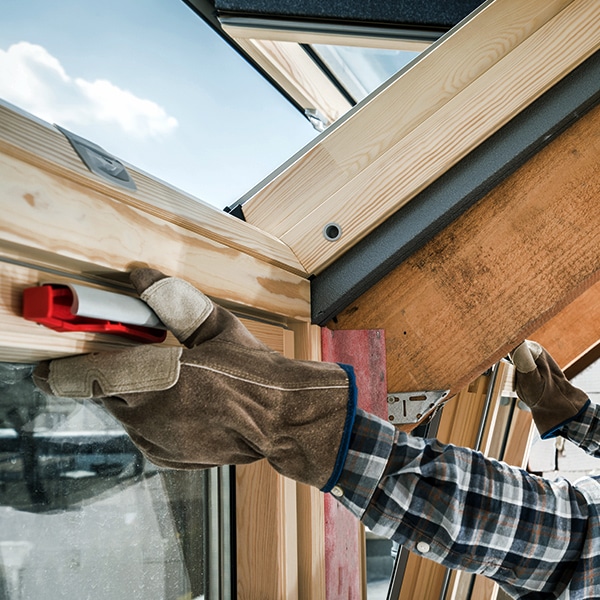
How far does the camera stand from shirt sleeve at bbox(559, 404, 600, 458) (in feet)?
5.84

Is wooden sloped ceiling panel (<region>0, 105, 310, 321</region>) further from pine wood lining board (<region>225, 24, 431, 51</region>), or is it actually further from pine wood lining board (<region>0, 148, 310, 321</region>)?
pine wood lining board (<region>225, 24, 431, 51</region>)

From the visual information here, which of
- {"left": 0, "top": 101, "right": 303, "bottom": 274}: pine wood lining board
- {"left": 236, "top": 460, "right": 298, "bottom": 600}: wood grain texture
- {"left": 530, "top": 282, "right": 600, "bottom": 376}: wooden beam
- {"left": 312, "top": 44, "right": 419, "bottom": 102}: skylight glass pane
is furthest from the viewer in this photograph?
{"left": 530, "top": 282, "right": 600, "bottom": 376}: wooden beam

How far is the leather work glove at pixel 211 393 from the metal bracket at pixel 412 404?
0.47 m

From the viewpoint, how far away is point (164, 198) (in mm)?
812

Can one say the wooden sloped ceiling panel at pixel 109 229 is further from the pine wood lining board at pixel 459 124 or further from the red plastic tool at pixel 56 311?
the pine wood lining board at pixel 459 124

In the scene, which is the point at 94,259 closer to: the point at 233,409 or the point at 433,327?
the point at 233,409

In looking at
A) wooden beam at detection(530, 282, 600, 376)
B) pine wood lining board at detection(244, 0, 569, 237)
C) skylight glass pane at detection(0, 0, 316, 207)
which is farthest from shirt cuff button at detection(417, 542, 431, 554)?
wooden beam at detection(530, 282, 600, 376)

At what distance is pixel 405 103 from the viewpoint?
3.73 feet

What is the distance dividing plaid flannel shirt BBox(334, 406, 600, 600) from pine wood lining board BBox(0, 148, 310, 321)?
0.92 feet

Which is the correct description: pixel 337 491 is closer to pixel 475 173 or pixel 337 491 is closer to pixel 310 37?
pixel 475 173

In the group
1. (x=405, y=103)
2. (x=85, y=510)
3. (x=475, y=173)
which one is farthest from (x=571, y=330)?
(x=85, y=510)

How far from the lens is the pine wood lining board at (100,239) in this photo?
0.60 meters

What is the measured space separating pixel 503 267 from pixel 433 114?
1.01ft

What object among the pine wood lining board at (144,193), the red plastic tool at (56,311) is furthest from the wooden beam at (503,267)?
the red plastic tool at (56,311)
